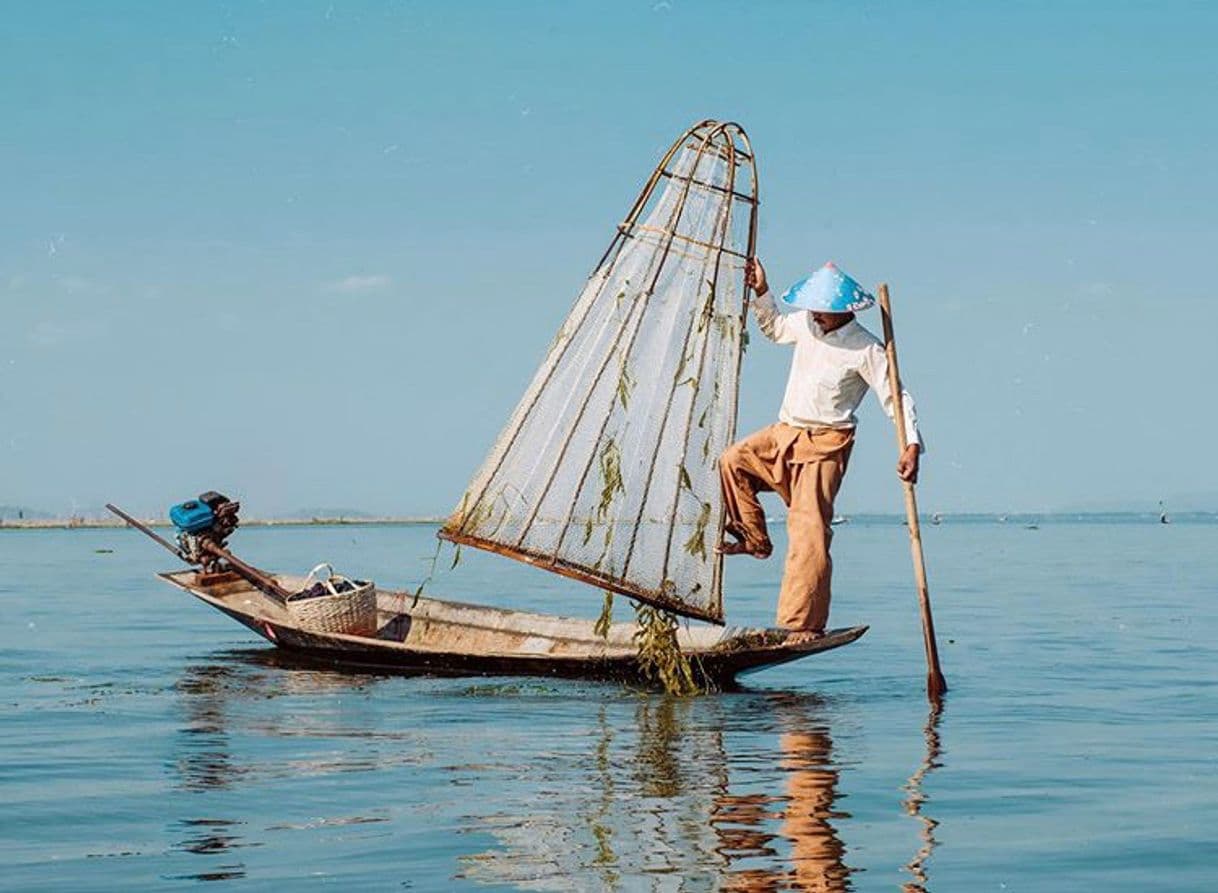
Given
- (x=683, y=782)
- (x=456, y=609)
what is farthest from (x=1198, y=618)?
(x=683, y=782)

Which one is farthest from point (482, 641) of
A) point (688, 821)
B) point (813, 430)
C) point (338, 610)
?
point (688, 821)

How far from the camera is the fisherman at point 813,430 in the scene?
1066 centimetres

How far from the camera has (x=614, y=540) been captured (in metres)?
11.5

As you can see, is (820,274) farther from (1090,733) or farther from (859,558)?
(859,558)

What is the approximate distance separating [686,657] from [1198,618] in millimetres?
11576

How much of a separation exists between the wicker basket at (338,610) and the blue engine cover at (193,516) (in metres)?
1.53

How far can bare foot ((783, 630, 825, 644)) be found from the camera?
1100 cm

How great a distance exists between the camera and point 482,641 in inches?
563

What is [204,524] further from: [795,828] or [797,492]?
[795,828]

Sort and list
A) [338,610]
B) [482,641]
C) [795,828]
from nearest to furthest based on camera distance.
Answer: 1. [795,828]
2. [338,610]
3. [482,641]

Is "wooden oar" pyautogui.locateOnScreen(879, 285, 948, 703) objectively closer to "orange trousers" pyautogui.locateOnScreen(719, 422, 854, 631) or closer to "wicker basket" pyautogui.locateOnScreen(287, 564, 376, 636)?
"orange trousers" pyautogui.locateOnScreen(719, 422, 854, 631)

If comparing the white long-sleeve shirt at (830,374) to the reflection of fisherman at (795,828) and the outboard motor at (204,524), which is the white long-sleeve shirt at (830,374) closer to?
the reflection of fisherman at (795,828)

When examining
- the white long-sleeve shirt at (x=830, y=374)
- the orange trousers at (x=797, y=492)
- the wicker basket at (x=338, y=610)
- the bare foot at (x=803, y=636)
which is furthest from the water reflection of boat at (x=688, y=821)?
the wicker basket at (x=338, y=610)

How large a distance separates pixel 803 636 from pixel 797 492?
92cm
